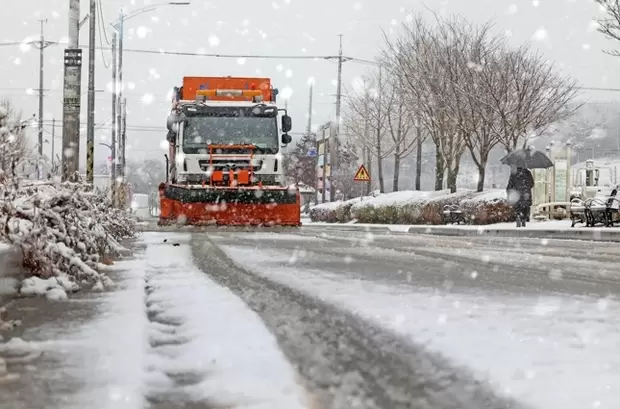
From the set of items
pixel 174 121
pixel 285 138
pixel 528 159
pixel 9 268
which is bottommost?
pixel 9 268

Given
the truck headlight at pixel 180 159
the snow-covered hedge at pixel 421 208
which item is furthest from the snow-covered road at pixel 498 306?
the snow-covered hedge at pixel 421 208

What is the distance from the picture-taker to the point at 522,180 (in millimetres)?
22859

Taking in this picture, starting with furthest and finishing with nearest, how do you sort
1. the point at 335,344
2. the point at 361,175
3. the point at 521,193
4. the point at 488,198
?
1. the point at 361,175
2. the point at 488,198
3. the point at 521,193
4. the point at 335,344

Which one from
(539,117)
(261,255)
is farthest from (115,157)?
(261,255)

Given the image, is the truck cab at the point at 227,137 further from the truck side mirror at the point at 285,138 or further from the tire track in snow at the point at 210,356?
the tire track in snow at the point at 210,356

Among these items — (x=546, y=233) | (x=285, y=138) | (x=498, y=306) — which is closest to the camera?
(x=498, y=306)

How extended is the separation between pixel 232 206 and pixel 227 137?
74.9 inches

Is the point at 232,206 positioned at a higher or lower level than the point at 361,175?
lower

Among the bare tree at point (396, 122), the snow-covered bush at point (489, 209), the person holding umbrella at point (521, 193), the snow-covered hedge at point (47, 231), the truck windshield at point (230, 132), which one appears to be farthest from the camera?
the bare tree at point (396, 122)

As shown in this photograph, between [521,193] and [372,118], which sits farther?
[372,118]

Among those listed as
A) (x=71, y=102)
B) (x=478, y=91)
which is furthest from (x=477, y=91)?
(x=71, y=102)

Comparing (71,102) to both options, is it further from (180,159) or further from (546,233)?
(546,233)

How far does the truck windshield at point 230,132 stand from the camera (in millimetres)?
19516

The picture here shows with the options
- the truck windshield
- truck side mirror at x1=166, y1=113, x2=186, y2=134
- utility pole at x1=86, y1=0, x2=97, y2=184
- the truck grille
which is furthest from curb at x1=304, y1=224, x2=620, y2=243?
utility pole at x1=86, y1=0, x2=97, y2=184
